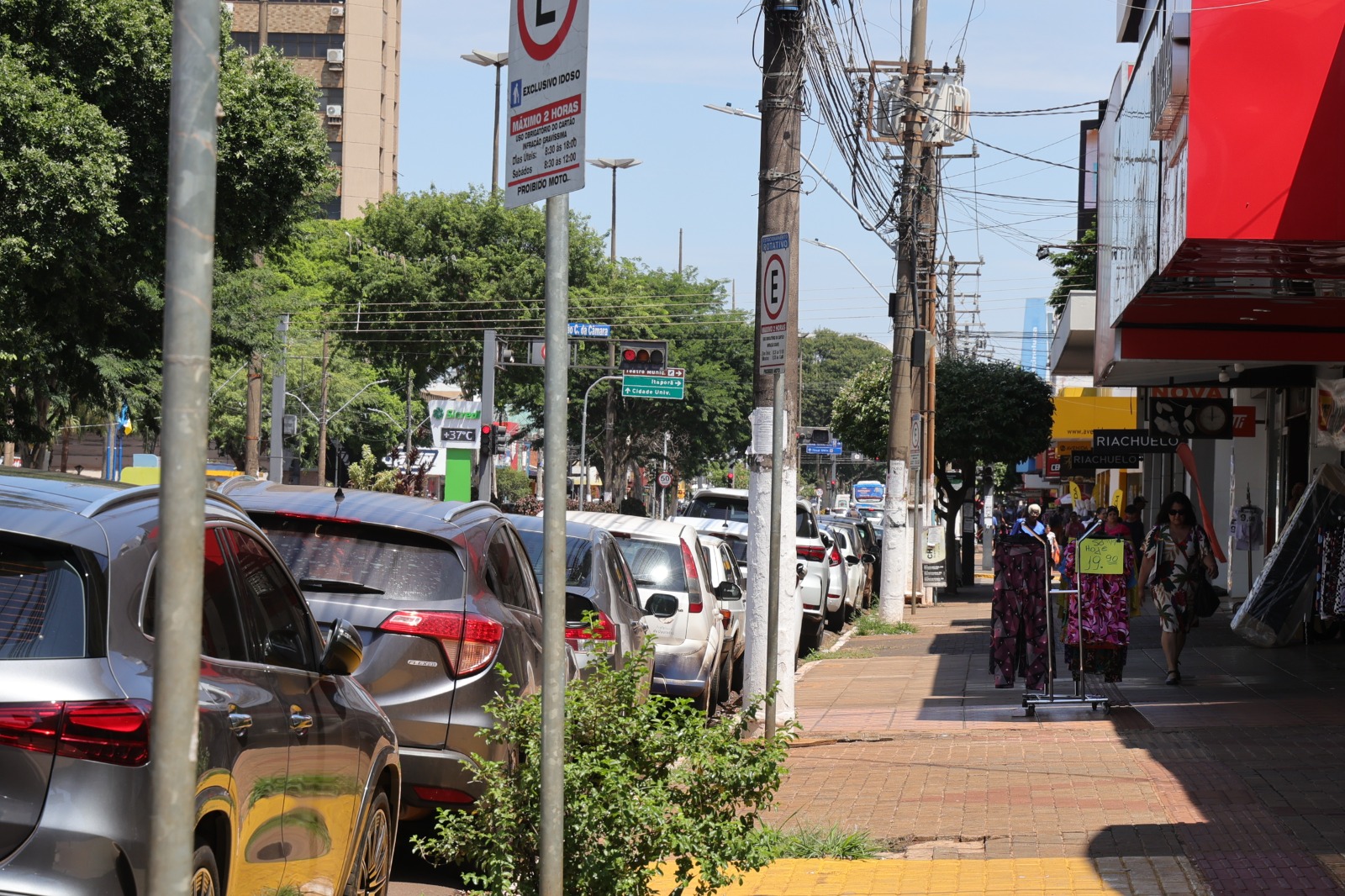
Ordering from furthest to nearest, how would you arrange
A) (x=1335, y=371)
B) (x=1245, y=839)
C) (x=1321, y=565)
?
(x=1335, y=371) → (x=1321, y=565) → (x=1245, y=839)

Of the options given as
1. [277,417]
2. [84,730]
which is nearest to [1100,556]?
[84,730]

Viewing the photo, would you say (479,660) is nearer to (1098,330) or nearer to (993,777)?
(993,777)

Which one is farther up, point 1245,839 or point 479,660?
point 479,660

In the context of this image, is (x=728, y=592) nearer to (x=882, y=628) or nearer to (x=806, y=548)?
(x=806, y=548)

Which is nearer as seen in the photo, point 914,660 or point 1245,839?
point 1245,839

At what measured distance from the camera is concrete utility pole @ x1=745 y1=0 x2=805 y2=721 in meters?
11.3

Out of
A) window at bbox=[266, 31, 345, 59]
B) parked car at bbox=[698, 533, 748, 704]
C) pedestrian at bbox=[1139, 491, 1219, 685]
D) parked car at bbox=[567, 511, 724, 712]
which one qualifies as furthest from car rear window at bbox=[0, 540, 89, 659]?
window at bbox=[266, 31, 345, 59]

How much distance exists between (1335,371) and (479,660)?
13.9 meters

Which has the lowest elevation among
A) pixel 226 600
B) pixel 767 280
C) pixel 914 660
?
pixel 914 660

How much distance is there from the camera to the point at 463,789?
22.4 ft

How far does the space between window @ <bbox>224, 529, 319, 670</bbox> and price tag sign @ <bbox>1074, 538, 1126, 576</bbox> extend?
8579mm

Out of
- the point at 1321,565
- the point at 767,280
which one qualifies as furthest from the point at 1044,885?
the point at 1321,565

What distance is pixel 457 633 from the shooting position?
6.98m

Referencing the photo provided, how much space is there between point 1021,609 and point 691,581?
284 cm
